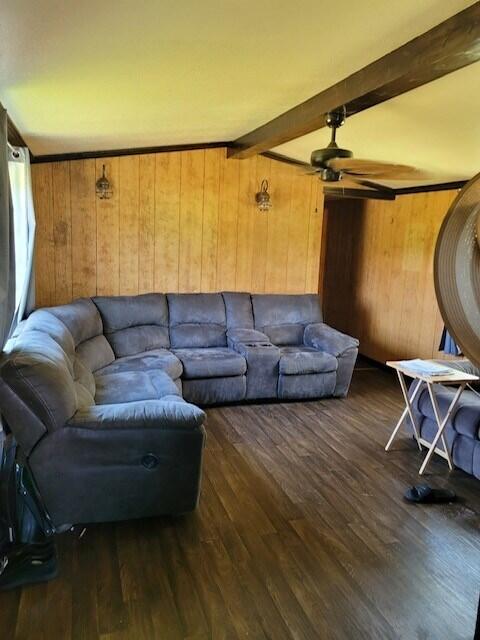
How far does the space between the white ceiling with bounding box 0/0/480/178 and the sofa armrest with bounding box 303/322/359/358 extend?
1.79 meters

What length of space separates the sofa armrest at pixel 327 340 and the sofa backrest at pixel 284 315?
115mm

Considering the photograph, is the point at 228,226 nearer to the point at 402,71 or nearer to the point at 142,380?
the point at 142,380

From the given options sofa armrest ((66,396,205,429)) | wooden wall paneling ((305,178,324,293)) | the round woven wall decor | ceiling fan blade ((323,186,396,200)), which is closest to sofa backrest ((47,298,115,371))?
sofa armrest ((66,396,205,429))

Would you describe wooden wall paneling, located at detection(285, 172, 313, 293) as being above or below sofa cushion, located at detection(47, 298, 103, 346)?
above

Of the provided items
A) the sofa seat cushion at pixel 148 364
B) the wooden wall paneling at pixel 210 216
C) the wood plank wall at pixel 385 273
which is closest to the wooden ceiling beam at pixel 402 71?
the wooden wall paneling at pixel 210 216

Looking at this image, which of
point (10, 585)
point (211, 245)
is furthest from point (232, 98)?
point (10, 585)

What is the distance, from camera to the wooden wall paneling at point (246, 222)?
17.0 feet

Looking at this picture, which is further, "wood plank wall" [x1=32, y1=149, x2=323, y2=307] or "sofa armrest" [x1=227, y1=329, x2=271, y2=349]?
"sofa armrest" [x1=227, y1=329, x2=271, y2=349]

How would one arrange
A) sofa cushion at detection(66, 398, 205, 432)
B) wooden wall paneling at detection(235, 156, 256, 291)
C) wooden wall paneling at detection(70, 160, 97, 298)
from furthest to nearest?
wooden wall paneling at detection(235, 156, 256, 291), wooden wall paneling at detection(70, 160, 97, 298), sofa cushion at detection(66, 398, 205, 432)

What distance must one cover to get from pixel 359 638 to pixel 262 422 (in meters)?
2.26

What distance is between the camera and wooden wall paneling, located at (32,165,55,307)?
14.4 ft

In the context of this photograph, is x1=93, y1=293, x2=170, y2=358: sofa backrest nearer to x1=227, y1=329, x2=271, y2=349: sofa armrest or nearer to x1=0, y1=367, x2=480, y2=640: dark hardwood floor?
x1=227, y1=329, x2=271, y2=349: sofa armrest

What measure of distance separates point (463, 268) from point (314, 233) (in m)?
4.56

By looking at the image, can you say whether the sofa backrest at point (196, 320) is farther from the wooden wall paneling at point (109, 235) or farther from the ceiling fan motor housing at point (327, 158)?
the ceiling fan motor housing at point (327, 158)
